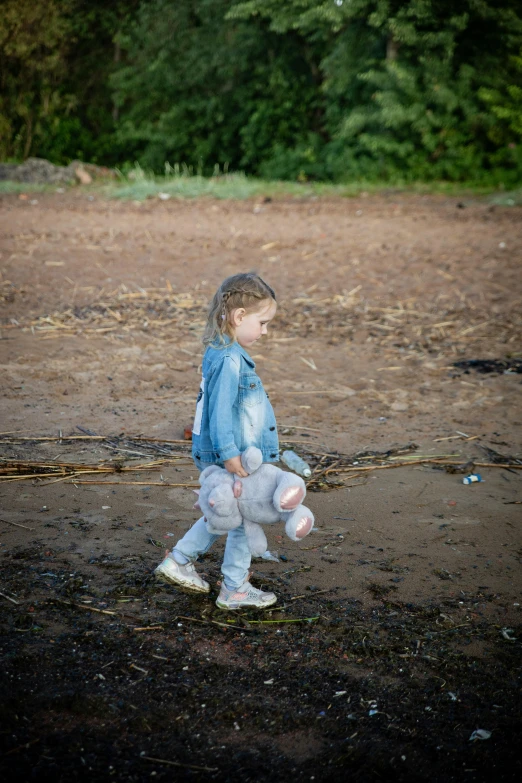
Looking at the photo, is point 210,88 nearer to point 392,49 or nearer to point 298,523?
point 392,49

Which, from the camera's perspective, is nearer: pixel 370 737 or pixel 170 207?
pixel 370 737

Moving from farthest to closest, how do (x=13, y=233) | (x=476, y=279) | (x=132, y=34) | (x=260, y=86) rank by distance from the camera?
1. (x=132, y=34)
2. (x=260, y=86)
3. (x=13, y=233)
4. (x=476, y=279)

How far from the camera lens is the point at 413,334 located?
24.2ft

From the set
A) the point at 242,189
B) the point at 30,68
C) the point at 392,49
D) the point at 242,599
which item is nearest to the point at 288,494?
the point at 242,599

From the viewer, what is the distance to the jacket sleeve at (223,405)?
2881 millimetres

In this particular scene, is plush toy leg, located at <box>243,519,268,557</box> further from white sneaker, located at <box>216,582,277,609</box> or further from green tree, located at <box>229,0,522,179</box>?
green tree, located at <box>229,0,522,179</box>

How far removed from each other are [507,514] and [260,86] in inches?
771

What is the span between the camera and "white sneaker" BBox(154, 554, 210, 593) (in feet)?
10.4

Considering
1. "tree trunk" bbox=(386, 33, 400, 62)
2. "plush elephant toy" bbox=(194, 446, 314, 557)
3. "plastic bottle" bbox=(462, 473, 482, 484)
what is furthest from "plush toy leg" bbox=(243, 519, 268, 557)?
"tree trunk" bbox=(386, 33, 400, 62)

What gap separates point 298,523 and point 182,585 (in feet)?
2.16

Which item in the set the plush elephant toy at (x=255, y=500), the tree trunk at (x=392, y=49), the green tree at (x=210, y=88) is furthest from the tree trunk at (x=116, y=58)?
the plush elephant toy at (x=255, y=500)

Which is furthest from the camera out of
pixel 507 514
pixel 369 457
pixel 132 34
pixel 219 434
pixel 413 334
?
pixel 132 34

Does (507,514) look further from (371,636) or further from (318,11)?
(318,11)

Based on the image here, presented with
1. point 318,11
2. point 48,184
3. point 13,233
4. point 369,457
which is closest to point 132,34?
point 318,11
